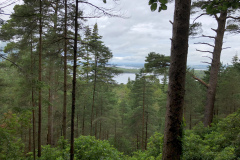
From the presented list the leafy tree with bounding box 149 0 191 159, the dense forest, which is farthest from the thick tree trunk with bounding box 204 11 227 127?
the leafy tree with bounding box 149 0 191 159

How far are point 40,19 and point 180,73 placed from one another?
7467mm

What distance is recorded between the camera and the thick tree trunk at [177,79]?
78.7 inches

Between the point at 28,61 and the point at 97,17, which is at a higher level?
the point at 97,17

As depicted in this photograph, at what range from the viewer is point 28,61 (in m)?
8.35

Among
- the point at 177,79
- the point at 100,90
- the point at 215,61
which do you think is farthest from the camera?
the point at 100,90

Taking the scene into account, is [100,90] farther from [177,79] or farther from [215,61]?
[177,79]

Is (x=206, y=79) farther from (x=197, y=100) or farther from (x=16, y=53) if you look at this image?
(x=16, y=53)

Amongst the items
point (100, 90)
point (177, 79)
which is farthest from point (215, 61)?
point (100, 90)

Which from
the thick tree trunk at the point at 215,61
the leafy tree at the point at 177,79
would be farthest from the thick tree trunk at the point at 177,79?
the thick tree trunk at the point at 215,61

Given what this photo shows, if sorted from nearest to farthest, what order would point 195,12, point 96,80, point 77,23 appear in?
point 77,23
point 195,12
point 96,80

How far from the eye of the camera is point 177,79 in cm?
202

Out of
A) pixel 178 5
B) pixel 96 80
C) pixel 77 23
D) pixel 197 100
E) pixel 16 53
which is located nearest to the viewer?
pixel 178 5

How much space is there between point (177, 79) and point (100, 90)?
51.3ft

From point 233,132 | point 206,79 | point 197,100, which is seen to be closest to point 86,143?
point 233,132
